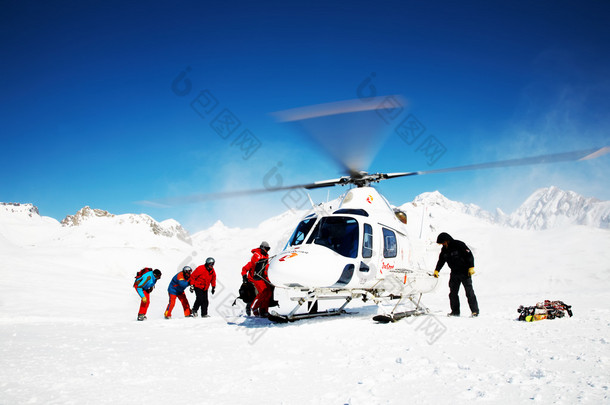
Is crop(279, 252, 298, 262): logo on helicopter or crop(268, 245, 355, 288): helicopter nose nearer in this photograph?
crop(268, 245, 355, 288): helicopter nose

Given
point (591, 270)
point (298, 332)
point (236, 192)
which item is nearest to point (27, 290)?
point (236, 192)

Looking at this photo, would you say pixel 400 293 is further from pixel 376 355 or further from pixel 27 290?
pixel 27 290

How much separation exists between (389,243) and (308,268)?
292 centimetres

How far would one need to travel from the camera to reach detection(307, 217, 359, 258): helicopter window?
7352 mm

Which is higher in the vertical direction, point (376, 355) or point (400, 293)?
point (400, 293)

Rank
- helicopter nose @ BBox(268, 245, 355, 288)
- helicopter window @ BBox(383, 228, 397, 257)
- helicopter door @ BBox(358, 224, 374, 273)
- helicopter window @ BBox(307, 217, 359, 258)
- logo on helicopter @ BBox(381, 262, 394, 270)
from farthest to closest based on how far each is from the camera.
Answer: helicopter window @ BBox(383, 228, 397, 257) → logo on helicopter @ BBox(381, 262, 394, 270) → helicopter door @ BBox(358, 224, 374, 273) → helicopter window @ BBox(307, 217, 359, 258) → helicopter nose @ BBox(268, 245, 355, 288)

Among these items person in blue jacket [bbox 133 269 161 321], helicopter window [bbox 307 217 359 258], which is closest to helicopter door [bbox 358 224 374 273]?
helicopter window [bbox 307 217 359 258]

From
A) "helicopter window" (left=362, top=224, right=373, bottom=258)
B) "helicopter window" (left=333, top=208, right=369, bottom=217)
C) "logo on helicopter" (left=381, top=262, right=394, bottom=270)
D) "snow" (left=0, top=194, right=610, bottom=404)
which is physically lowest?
"snow" (left=0, top=194, right=610, bottom=404)

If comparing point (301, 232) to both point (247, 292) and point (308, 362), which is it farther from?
point (308, 362)

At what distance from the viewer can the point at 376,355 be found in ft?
14.0

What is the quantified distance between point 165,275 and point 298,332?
2100cm

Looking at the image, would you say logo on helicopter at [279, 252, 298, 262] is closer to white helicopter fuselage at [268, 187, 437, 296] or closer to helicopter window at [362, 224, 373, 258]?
white helicopter fuselage at [268, 187, 437, 296]

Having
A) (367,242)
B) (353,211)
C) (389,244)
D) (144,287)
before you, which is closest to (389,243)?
(389,244)

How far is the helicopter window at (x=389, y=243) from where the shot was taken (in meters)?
8.27
